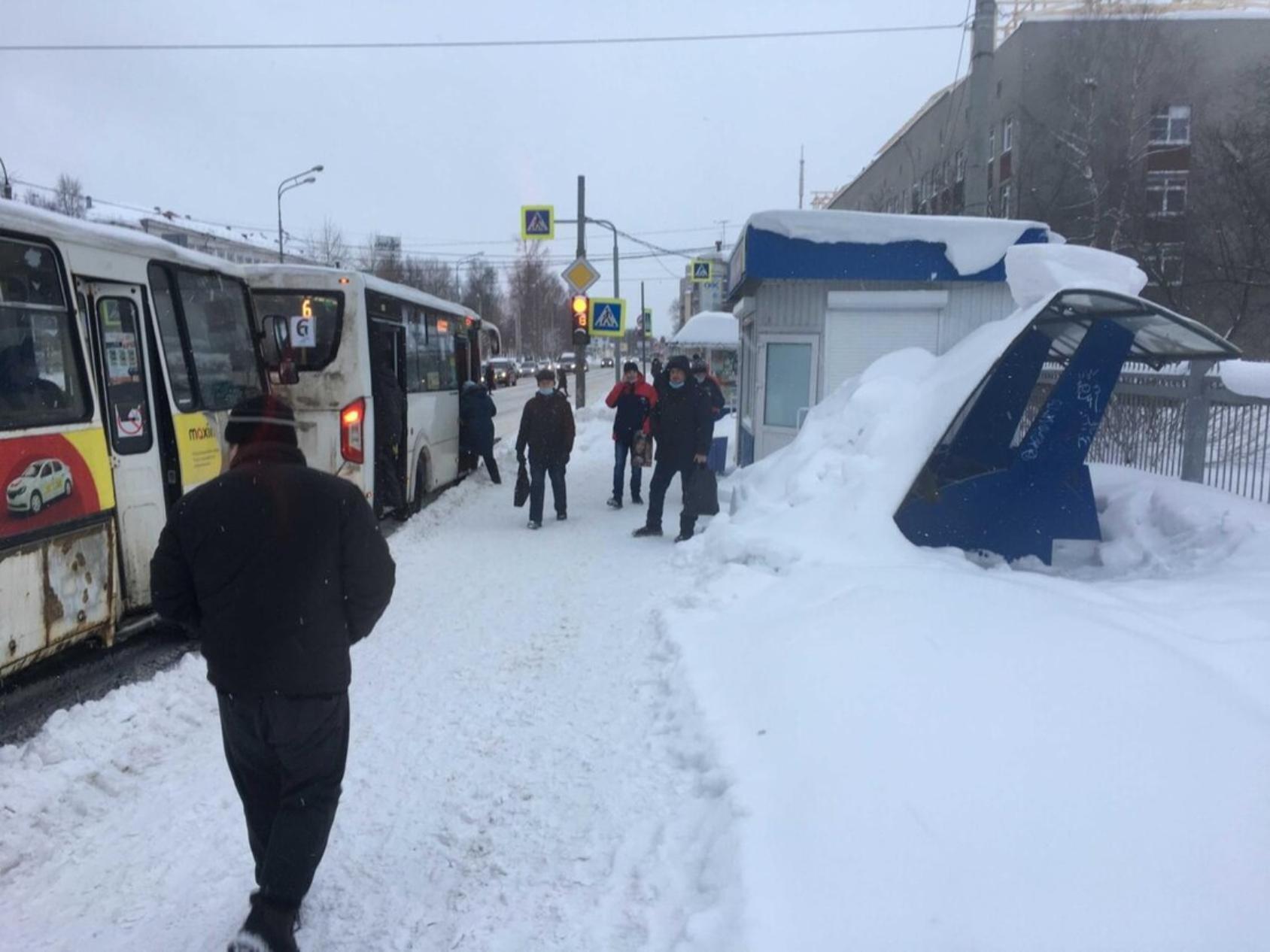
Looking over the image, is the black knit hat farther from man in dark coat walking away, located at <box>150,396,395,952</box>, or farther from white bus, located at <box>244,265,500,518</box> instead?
white bus, located at <box>244,265,500,518</box>

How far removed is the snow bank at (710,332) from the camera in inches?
1025

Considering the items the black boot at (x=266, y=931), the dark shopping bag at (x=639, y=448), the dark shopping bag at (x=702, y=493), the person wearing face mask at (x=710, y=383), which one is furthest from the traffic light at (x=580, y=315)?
the black boot at (x=266, y=931)

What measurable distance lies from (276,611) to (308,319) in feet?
25.5

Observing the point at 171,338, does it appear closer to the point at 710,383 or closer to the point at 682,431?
the point at 682,431

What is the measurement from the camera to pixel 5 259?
522cm

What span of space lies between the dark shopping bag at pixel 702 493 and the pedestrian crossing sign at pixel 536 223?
1104 centimetres

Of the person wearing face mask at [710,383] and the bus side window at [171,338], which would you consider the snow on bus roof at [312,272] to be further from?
the person wearing face mask at [710,383]

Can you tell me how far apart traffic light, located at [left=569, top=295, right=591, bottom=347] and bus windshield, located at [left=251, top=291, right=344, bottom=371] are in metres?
8.94

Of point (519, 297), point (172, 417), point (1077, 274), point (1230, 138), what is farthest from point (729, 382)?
point (519, 297)

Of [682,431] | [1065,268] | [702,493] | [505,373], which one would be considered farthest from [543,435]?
[505,373]

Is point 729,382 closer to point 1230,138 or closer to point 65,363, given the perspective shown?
point 1230,138

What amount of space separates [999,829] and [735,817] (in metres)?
0.96

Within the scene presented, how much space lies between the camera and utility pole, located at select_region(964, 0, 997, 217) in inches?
564

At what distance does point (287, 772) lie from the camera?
10.1ft
